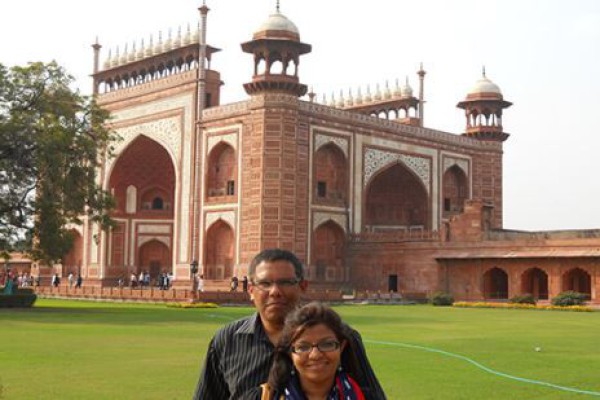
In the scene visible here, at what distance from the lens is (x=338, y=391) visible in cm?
255

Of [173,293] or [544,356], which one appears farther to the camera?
[173,293]

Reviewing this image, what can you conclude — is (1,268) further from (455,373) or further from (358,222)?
(455,373)

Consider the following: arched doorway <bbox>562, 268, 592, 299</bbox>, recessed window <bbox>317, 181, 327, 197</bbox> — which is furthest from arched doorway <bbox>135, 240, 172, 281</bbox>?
arched doorway <bbox>562, 268, 592, 299</bbox>

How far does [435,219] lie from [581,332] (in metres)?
23.5

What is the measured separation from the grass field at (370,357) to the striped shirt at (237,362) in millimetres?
3641

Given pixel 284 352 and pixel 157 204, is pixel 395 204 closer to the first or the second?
pixel 157 204

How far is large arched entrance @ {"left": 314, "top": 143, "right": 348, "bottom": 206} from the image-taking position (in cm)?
3244

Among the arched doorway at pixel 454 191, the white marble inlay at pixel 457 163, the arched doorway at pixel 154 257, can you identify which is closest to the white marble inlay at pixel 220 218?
the arched doorway at pixel 154 257

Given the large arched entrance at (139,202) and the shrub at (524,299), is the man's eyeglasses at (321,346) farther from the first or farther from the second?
the large arched entrance at (139,202)

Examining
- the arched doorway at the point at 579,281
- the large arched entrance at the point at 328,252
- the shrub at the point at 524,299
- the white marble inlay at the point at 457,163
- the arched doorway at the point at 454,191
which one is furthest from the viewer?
the arched doorway at the point at 454,191

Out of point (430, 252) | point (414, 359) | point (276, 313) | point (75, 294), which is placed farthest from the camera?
point (430, 252)

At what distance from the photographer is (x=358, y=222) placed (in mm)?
33875

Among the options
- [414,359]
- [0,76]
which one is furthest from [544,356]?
[0,76]

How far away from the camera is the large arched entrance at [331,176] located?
32438 mm
